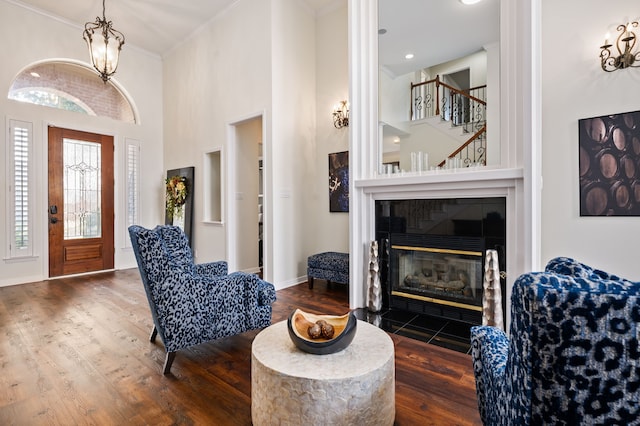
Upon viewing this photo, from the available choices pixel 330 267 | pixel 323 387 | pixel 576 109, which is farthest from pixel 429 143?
pixel 323 387

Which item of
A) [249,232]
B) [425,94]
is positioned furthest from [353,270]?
[249,232]

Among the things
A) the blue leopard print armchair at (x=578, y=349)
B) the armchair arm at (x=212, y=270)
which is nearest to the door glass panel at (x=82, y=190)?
the armchair arm at (x=212, y=270)

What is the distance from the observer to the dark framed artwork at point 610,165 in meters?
2.66

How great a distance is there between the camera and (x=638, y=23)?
262cm

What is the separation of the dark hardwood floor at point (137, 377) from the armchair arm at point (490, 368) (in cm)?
63

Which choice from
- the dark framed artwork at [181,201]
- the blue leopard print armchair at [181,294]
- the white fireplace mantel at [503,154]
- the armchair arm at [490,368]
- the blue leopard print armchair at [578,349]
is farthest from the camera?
the dark framed artwork at [181,201]

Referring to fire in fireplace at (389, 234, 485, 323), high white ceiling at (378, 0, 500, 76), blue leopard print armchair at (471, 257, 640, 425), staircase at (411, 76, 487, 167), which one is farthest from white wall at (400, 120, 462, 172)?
blue leopard print armchair at (471, 257, 640, 425)

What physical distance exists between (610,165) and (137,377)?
164 inches

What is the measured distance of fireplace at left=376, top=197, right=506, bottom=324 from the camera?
282cm

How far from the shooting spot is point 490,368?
1056 mm

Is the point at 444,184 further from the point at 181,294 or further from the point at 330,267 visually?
the point at 181,294

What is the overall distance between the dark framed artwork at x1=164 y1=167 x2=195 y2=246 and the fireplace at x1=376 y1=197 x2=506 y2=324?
150 inches

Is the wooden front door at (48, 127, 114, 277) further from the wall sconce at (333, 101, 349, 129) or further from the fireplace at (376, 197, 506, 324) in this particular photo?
the fireplace at (376, 197, 506, 324)

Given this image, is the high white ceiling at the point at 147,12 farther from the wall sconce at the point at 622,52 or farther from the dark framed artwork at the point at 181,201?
the wall sconce at the point at 622,52
